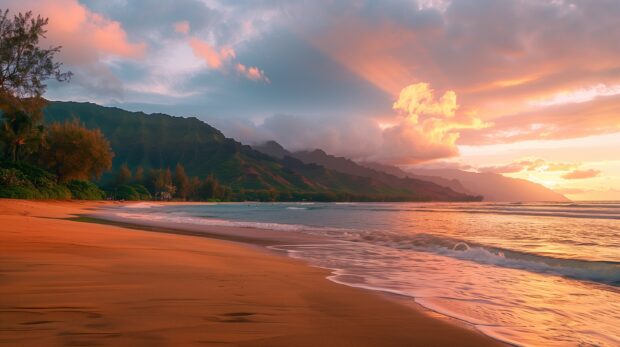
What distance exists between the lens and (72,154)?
73.3m

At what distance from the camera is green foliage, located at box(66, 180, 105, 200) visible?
79988 millimetres

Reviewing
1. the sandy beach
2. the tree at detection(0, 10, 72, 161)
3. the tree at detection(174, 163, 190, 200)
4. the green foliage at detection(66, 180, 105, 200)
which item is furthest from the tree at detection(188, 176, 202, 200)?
the sandy beach

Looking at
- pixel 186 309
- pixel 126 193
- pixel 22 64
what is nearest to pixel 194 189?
pixel 126 193

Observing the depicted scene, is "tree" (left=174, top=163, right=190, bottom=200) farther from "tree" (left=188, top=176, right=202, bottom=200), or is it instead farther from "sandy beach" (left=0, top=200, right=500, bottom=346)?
"sandy beach" (left=0, top=200, right=500, bottom=346)

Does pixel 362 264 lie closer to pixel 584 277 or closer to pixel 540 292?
pixel 540 292

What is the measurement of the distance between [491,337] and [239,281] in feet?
13.9

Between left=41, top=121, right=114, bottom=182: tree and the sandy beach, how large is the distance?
7392 centimetres

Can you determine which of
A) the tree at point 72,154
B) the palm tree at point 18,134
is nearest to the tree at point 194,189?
the tree at point 72,154

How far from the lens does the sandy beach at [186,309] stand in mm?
3973

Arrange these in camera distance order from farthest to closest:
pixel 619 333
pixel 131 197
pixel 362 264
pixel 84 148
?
pixel 131 197
pixel 84 148
pixel 362 264
pixel 619 333

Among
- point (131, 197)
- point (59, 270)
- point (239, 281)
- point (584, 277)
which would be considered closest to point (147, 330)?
point (239, 281)

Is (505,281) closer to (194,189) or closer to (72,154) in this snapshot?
(72,154)

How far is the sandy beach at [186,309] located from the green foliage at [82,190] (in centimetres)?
8137

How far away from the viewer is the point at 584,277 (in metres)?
10.5
